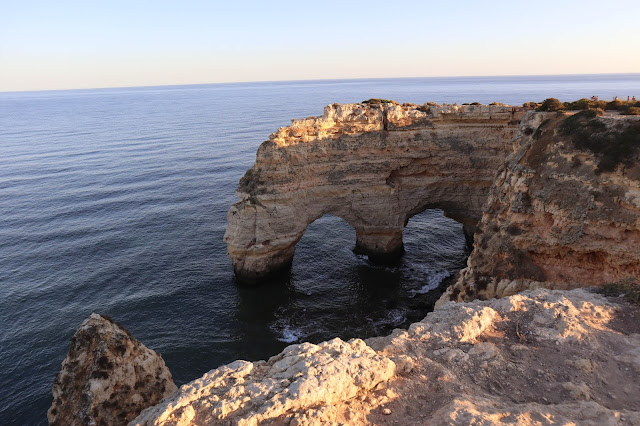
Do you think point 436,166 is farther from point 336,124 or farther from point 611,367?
point 611,367

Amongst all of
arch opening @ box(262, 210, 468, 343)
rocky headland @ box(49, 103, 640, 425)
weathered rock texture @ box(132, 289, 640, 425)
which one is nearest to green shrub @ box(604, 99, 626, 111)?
rocky headland @ box(49, 103, 640, 425)

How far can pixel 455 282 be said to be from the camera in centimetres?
2586

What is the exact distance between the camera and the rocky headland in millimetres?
8750

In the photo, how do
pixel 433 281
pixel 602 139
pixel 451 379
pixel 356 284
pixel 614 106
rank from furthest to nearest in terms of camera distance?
1. pixel 433 281
2. pixel 356 284
3. pixel 614 106
4. pixel 602 139
5. pixel 451 379

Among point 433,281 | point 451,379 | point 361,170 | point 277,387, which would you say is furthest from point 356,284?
point 277,387

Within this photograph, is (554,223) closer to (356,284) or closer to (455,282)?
(455,282)

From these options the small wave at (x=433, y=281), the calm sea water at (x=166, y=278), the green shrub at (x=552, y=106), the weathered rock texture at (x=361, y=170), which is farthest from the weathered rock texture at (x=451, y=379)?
the weathered rock texture at (x=361, y=170)

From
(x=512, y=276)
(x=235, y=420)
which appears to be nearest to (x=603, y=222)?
(x=512, y=276)

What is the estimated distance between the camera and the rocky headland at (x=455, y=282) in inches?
344

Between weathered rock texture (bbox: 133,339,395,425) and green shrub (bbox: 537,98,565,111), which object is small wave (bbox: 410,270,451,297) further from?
weathered rock texture (bbox: 133,339,395,425)

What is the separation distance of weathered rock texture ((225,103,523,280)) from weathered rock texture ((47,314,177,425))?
19.9m

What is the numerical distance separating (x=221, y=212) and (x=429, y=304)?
93.5ft

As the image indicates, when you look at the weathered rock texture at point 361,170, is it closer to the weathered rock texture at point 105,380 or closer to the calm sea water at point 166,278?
the calm sea water at point 166,278

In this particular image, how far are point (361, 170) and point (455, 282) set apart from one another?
14.3 m
